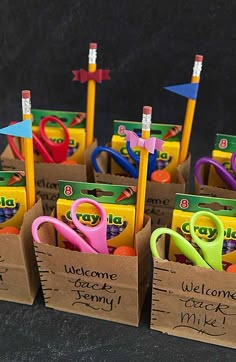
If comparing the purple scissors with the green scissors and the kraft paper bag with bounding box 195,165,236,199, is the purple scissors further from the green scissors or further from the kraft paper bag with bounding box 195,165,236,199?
the green scissors

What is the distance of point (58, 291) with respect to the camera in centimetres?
90

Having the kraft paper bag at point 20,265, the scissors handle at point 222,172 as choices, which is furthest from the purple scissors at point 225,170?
the kraft paper bag at point 20,265

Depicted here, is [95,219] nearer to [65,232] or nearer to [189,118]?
[65,232]

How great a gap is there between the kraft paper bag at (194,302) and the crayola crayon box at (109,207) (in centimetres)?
8

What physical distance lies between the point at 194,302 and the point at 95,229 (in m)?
0.19

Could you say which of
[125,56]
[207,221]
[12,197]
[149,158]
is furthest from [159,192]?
[125,56]

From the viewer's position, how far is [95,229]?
2.75 feet

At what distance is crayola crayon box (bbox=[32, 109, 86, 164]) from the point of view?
43.9 inches

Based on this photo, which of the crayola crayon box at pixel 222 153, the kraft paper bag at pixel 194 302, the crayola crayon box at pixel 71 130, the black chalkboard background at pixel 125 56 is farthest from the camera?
the black chalkboard background at pixel 125 56

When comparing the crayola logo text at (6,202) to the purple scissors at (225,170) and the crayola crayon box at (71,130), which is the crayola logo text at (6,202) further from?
the purple scissors at (225,170)

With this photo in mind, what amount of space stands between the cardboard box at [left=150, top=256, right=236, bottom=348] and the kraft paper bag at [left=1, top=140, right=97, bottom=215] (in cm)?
31

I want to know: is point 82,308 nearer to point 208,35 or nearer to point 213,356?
Result: point 213,356

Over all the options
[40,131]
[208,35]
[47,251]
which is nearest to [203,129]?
[208,35]

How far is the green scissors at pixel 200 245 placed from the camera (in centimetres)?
79
